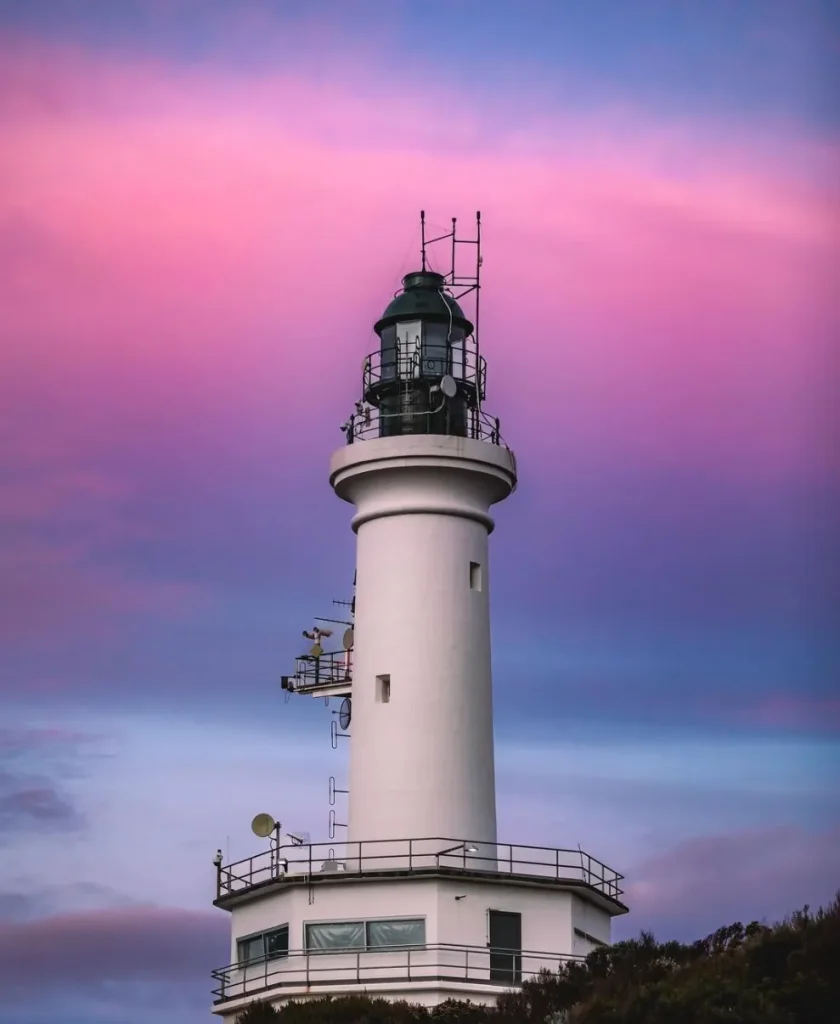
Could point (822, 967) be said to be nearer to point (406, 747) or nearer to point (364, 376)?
point (406, 747)

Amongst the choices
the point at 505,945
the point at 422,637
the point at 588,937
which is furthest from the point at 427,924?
the point at 422,637

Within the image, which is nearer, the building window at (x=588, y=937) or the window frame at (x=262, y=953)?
the window frame at (x=262, y=953)

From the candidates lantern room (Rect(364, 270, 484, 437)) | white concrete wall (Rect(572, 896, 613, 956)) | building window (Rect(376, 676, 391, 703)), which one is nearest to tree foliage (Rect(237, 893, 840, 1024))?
white concrete wall (Rect(572, 896, 613, 956))

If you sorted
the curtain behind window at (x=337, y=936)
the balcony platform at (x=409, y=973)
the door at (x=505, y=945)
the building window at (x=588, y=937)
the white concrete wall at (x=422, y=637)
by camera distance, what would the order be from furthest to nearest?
the white concrete wall at (x=422, y=637), the building window at (x=588, y=937), the curtain behind window at (x=337, y=936), the door at (x=505, y=945), the balcony platform at (x=409, y=973)

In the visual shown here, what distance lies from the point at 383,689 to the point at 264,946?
5.99 meters

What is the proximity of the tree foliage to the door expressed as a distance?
3.36 feet

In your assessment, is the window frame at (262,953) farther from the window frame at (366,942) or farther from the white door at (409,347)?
the white door at (409,347)

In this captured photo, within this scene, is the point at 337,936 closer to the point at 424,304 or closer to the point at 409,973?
the point at 409,973

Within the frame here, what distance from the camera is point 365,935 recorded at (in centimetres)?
4572

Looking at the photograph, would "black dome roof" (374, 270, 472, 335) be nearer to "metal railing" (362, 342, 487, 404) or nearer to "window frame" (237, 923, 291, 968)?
"metal railing" (362, 342, 487, 404)

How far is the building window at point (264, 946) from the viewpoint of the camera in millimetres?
46562

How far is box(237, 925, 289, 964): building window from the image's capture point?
153 feet

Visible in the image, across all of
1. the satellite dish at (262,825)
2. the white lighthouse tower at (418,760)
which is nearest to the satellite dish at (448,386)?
the white lighthouse tower at (418,760)

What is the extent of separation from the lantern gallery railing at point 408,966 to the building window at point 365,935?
0.11m
